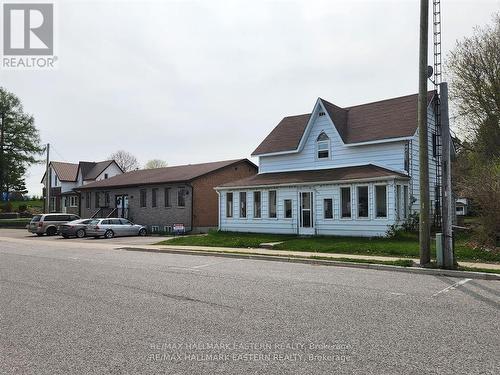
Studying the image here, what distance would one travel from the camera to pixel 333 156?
24688mm

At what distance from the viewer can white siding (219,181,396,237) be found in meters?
20.5

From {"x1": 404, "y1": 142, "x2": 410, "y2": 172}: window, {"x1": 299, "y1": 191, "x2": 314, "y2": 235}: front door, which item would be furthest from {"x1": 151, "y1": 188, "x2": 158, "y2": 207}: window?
{"x1": 404, "y1": 142, "x2": 410, "y2": 172}: window

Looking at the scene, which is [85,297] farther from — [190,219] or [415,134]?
[190,219]

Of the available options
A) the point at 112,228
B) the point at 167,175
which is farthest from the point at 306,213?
the point at 167,175

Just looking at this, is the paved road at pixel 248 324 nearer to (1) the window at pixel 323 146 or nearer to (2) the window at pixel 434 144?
(2) the window at pixel 434 144

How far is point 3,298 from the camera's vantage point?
8.75 m

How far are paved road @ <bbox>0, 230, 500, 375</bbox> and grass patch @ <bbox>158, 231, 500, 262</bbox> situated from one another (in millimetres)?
3825

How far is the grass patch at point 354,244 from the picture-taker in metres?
14.9

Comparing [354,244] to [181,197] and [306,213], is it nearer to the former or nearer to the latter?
[306,213]

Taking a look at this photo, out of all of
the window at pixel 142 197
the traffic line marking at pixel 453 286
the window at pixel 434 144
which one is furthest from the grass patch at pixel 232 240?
the window at pixel 142 197

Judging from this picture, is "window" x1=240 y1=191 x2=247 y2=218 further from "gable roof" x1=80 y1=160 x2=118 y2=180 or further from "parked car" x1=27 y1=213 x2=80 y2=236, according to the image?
"gable roof" x1=80 y1=160 x2=118 y2=180

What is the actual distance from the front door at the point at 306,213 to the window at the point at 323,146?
119 inches

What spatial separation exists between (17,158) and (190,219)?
43447mm

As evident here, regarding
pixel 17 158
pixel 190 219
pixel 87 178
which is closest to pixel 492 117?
pixel 190 219
